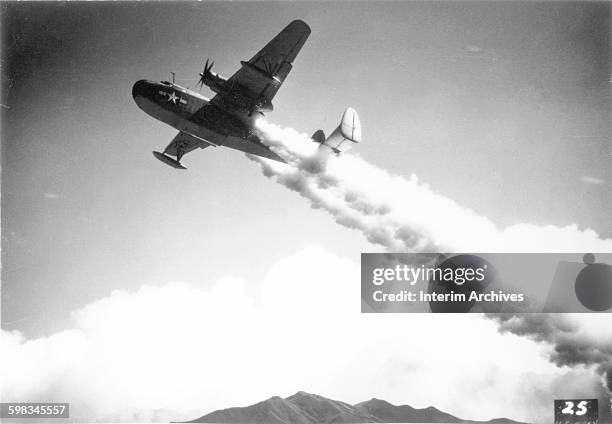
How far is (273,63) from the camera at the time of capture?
11.5 metres

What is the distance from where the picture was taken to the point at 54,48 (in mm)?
12367

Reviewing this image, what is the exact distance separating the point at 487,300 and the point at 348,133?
5592 mm

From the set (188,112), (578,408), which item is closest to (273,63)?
(188,112)

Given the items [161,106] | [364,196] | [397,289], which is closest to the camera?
[397,289]

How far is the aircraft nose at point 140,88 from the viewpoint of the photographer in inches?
472

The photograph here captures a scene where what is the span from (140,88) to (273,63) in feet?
11.6

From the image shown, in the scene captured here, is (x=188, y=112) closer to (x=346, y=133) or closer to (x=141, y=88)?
(x=141, y=88)

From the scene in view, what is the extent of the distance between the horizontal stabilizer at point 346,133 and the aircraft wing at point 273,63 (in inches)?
80.9

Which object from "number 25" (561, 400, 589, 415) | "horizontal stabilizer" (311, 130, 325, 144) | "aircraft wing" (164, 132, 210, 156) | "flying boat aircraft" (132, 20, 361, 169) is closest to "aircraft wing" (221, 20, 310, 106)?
"flying boat aircraft" (132, 20, 361, 169)

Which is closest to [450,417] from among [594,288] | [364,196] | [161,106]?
[594,288]

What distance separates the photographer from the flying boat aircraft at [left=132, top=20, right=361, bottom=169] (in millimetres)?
11359

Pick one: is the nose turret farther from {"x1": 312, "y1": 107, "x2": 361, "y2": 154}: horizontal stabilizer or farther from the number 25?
the number 25

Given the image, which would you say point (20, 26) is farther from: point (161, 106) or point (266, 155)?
point (266, 155)

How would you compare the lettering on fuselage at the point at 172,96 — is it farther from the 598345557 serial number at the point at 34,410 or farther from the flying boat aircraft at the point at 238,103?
the 598345557 serial number at the point at 34,410
